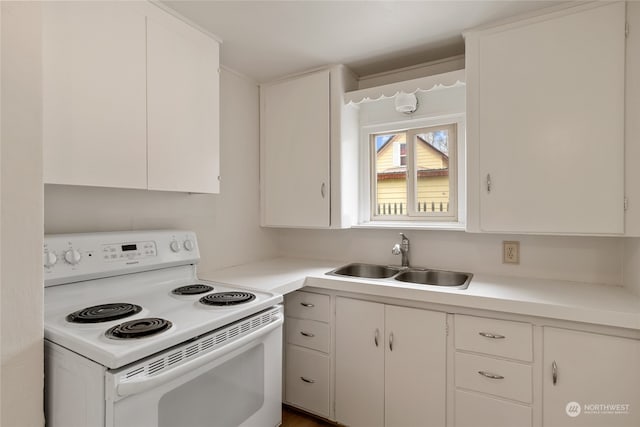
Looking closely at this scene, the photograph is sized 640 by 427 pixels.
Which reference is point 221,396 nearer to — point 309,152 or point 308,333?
point 308,333

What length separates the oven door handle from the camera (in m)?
0.86

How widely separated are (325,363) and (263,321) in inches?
28.5

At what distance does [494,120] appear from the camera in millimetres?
1689

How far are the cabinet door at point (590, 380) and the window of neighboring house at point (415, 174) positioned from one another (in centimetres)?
99

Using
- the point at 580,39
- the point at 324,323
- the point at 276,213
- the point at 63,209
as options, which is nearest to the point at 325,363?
the point at 324,323

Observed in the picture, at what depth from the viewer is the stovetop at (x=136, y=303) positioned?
935mm

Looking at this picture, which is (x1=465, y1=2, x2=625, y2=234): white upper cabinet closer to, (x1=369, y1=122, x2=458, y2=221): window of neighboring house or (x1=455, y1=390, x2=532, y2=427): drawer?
(x1=369, y1=122, x2=458, y2=221): window of neighboring house

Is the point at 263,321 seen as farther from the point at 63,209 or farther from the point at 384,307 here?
the point at 63,209

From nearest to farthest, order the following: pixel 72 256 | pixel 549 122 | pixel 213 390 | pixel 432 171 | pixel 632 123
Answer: pixel 213 390, pixel 72 256, pixel 632 123, pixel 549 122, pixel 432 171

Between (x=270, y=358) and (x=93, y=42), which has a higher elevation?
(x=93, y=42)

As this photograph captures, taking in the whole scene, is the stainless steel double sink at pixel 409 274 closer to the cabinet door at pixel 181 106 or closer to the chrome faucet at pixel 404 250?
the chrome faucet at pixel 404 250

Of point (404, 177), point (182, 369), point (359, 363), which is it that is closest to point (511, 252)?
point (404, 177)

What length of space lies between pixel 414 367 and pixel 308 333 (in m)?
0.63

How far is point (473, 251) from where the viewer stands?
6.53 ft
